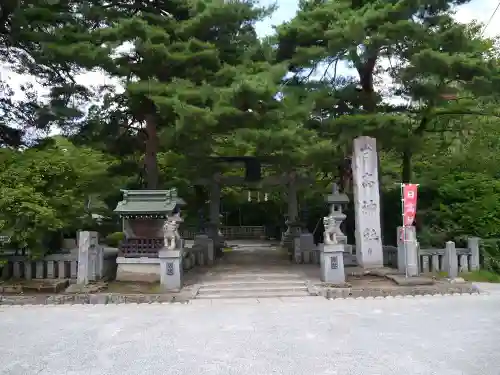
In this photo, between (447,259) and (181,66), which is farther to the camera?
(181,66)

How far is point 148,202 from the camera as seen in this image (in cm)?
1405

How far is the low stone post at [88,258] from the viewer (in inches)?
497

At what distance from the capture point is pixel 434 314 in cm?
945

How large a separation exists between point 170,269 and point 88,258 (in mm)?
2380

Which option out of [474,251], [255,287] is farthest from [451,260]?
[255,287]

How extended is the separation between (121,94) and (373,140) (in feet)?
29.2

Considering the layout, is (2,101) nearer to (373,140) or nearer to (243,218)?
(373,140)

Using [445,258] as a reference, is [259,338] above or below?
below

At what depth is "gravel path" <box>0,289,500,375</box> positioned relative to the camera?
20.2 feet

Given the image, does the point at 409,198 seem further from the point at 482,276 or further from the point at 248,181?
the point at 248,181

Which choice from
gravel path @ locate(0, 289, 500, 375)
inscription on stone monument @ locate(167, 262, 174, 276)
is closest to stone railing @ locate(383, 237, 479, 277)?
gravel path @ locate(0, 289, 500, 375)

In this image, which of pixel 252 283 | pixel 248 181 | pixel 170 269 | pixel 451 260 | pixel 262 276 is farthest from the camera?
pixel 248 181

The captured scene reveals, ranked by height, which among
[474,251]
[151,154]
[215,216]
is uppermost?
[151,154]

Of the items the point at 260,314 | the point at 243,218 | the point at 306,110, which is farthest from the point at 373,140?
the point at 243,218
